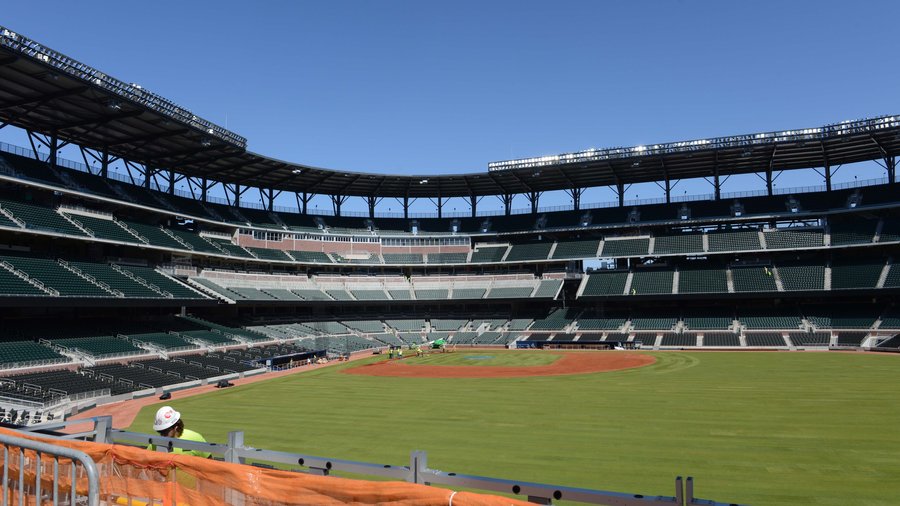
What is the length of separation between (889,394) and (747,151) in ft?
152

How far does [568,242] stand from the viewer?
8306 centimetres

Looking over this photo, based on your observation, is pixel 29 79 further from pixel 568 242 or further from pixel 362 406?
pixel 568 242

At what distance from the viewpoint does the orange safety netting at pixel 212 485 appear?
479 centimetres

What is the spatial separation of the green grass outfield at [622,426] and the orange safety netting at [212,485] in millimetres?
10830

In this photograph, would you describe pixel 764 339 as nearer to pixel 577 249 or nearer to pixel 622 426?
pixel 577 249

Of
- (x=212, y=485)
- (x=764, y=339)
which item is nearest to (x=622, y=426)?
(x=212, y=485)

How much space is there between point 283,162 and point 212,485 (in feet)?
223

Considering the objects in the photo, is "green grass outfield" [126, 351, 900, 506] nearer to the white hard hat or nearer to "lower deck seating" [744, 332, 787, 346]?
the white hard hat

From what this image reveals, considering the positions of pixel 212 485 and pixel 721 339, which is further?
pixel 721 339

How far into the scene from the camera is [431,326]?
81.5 meters

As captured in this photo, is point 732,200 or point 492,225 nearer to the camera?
point 732,200

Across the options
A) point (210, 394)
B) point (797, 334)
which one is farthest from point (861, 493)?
point (797, 334)

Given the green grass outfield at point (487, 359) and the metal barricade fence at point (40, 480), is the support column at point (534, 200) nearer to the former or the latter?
the green grass outfield at point (487, 359)

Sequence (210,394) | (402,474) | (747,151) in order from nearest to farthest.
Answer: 1. (402,474)
2. (210,394)
3. (747,151)
